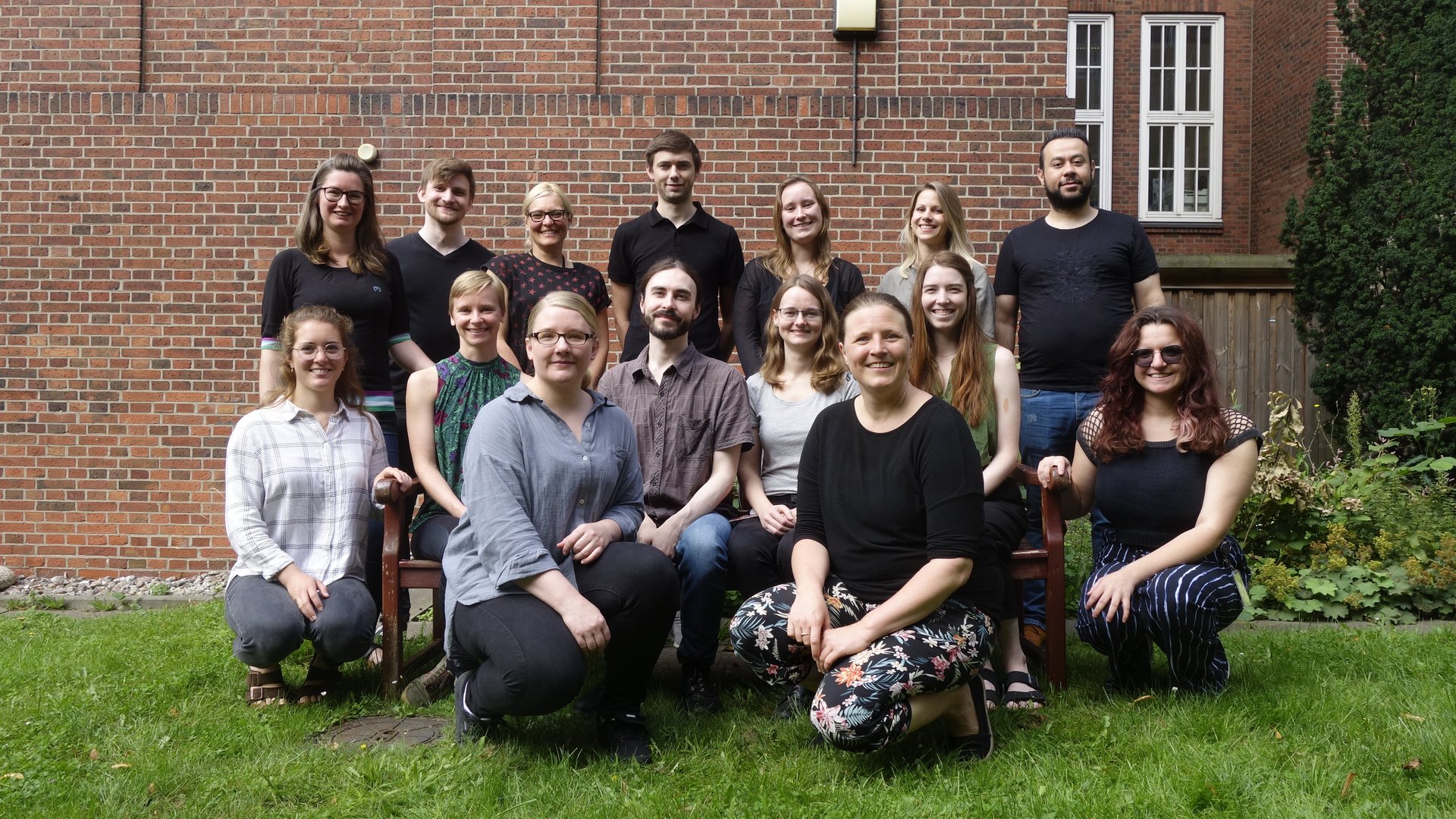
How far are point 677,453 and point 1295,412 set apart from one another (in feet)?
14.2

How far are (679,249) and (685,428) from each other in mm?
1207

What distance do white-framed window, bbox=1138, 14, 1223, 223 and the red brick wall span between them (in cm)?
791

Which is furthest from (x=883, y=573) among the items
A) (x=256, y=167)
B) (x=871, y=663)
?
(x=256, y=167)

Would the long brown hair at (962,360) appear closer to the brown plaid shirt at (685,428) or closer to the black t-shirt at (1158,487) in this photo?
the black t-shirt at (1158,487)

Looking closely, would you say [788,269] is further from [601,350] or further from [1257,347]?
[1257,347]

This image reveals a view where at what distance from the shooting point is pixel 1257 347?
348 inches

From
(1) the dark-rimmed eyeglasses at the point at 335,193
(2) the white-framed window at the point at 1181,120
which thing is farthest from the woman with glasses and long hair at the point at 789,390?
(2) the white-framed window at the point at 1181,120

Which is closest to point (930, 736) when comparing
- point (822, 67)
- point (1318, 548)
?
point (1318, 548)

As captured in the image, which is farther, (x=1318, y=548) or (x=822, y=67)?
(x=822, y=67)

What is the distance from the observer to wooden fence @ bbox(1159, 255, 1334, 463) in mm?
8805

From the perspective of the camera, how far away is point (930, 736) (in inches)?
120

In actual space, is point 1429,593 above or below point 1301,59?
below

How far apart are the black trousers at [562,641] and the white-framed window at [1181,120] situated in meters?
12.4

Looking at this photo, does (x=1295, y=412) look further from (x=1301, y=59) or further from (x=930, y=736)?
→ (x=1301, y=59)
